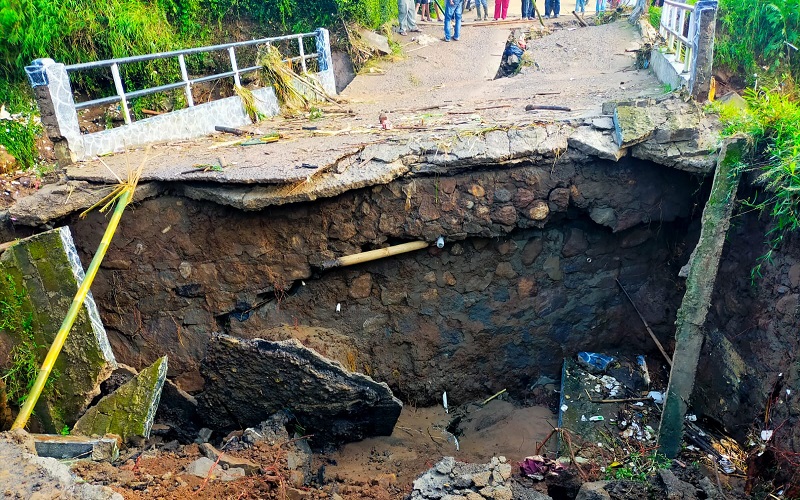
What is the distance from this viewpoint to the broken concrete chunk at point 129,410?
4484 mm

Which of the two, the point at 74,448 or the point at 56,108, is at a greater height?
the point at 56,108

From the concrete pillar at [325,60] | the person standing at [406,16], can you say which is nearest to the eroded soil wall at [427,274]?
the concrete pillar at [325,60]

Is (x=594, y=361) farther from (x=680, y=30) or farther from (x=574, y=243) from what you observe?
(x=680, y=30)

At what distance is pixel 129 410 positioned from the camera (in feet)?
14.8

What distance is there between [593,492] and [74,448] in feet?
11.0

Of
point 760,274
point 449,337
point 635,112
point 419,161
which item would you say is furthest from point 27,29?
point 760,274

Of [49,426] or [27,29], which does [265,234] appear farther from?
[27,29]

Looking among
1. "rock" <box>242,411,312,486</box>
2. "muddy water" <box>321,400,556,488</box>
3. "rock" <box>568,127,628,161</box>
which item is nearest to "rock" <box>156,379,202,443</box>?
"rock" <box>242,411,312,486</box>

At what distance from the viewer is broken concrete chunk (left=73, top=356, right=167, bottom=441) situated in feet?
14.7

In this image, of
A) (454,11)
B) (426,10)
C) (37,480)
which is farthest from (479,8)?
(37,480)

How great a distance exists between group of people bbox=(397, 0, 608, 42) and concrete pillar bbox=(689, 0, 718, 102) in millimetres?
6744

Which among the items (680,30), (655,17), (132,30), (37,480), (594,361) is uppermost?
(132,30)

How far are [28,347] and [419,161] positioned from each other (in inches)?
139

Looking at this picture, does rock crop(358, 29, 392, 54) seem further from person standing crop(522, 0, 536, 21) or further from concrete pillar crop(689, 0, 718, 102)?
concrete pillar crop(689, 0, 718, 102)
